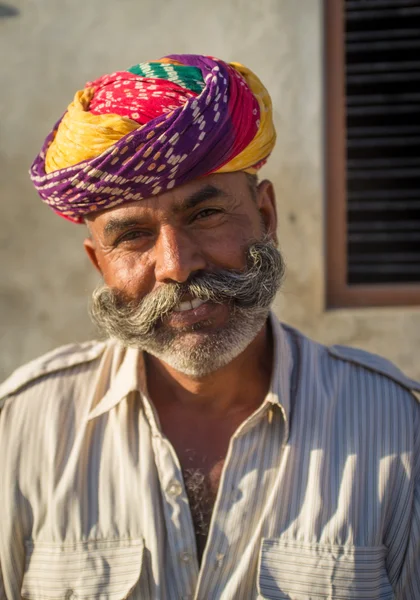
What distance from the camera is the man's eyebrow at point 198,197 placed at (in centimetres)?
182

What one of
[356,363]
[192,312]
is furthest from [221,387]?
[356,363]

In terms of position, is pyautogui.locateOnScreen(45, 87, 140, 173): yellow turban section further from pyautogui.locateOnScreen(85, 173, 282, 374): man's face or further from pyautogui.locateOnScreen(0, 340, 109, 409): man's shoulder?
pyautogui.locateOnScreen(0, 340, 109, 409): man's shoulder

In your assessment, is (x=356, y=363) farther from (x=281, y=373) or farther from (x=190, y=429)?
(x=190, y=429)

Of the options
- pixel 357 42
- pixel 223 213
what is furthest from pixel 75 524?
pixel 357 42

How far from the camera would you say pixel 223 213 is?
1.88m

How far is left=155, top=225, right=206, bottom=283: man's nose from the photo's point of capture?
1.78 m

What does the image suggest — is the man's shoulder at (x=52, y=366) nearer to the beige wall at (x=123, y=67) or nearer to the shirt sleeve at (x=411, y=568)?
the shirt sleeve at (x=411, y=568)

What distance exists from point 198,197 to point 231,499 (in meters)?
0.84

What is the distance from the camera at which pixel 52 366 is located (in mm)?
2094

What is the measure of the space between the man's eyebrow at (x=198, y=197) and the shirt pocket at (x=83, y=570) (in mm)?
930

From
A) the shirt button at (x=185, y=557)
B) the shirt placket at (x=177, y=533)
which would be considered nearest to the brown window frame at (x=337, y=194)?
the shirt placket at (x=177, y=533)

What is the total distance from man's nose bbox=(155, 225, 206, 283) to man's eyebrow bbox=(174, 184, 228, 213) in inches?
2.5

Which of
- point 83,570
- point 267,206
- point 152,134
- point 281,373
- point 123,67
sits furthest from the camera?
point 123,67

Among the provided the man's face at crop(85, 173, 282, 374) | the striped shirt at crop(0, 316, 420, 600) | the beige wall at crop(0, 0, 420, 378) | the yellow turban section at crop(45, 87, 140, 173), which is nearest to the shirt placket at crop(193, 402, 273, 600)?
the striped shirt at crop(0, 316, 420, 600)
